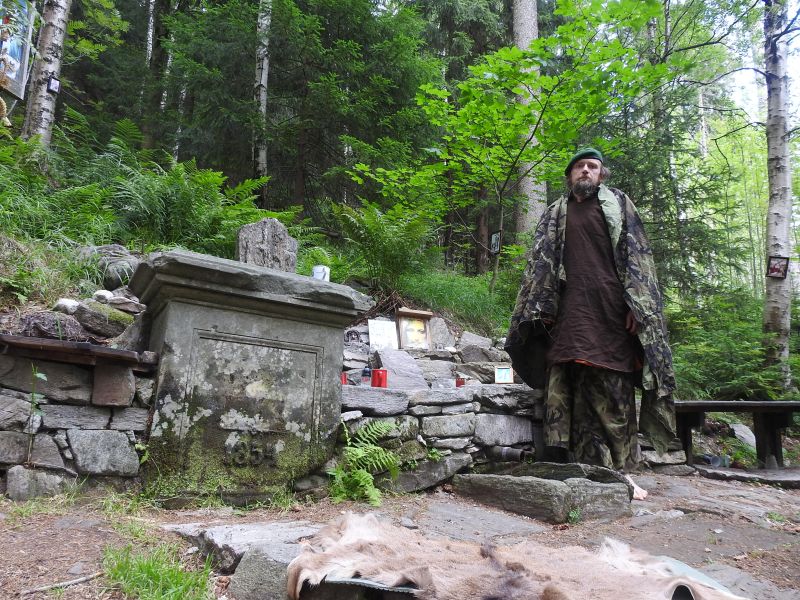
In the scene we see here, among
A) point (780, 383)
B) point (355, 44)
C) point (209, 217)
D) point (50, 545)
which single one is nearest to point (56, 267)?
point (209, 217)

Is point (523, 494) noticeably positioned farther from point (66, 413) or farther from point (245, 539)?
Answer: point (66, 413)

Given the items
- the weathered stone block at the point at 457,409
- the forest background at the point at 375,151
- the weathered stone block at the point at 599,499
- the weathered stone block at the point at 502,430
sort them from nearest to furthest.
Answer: the weathered stone block at the point at 599,499
the weathered stone block at the point at 457,409
the weathered stone block at the point at 502,430
the forest background at the point at 375,151

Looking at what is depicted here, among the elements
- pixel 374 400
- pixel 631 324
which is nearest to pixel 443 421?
pixel 374 400

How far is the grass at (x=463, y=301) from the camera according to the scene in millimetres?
6688

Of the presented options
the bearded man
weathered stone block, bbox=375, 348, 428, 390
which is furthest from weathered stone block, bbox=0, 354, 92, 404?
the bearded man

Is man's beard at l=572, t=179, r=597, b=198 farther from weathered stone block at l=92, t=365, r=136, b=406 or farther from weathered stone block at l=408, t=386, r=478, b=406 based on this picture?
weathered stone block at l=92, t=365, r=136, b=406

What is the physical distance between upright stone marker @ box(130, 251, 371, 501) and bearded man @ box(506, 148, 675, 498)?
1.46 meters

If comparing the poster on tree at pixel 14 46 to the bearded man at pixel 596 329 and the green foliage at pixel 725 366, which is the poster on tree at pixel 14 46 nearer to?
the bearded man at pixel 596 329

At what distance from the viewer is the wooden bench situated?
4.48m

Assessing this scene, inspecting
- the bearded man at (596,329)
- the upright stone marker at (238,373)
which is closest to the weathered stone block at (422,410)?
the upright stone marker at (238,373)

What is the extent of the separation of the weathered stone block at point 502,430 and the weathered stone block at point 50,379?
2.46 m

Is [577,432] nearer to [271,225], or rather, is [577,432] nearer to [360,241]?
[271,225]

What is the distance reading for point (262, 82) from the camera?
7734 millimetres

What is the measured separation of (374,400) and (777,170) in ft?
21.1
